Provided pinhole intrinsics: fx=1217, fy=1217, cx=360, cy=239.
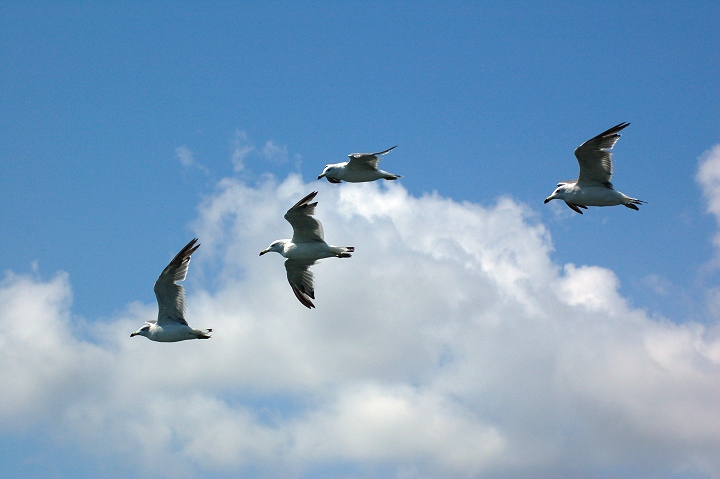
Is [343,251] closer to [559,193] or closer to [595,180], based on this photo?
[559,193]

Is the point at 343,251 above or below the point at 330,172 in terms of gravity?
below

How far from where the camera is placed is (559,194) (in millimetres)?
42406

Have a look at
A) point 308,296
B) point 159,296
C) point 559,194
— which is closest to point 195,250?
point 159,296

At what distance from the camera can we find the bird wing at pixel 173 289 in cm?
4106

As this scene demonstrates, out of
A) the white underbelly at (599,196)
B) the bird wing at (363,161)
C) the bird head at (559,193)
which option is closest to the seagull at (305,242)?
the bird wing at (363,161)

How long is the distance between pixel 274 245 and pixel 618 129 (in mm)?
12581

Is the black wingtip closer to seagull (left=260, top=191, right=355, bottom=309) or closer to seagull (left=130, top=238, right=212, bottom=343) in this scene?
seagull (left=260, top=191, right=355, bottom=309)

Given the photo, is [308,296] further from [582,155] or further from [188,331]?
[582,155]

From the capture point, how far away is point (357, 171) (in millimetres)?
44281

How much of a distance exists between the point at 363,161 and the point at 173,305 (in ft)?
27.7

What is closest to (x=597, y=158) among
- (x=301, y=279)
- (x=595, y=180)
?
(x=595, y=180)

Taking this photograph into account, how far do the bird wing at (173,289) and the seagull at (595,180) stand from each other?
13045mm

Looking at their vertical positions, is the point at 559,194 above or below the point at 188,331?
above

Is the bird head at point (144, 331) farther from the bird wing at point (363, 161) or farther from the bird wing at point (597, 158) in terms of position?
the bird wing at point (597, 158)
